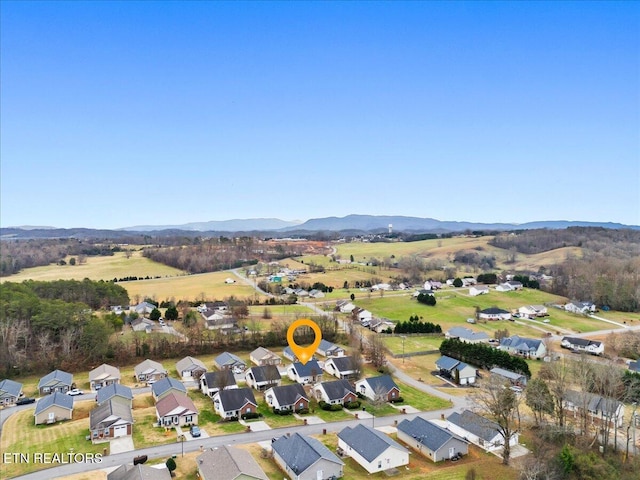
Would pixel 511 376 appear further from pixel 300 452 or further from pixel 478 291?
pixel 478 291

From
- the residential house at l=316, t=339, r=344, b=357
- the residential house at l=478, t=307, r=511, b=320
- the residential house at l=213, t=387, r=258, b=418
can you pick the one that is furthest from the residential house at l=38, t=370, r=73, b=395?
the residential house at l=478, t=307, r=511, b=320

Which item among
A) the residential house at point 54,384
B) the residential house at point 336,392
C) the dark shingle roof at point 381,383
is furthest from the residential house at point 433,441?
the residential house at point 54,384

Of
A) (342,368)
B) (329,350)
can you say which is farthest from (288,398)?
(329,350)

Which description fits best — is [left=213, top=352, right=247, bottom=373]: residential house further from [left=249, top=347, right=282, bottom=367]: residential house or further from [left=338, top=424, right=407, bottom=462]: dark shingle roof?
[left=338, top=424, right=407, bottom=462]: dark shingle roof

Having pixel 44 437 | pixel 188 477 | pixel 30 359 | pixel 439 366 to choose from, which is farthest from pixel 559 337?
pixel 30 359

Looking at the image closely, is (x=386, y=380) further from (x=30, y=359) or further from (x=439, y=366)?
(x=30, y=359)

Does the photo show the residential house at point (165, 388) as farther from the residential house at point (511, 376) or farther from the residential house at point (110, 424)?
the residential house at point (511, 376)
